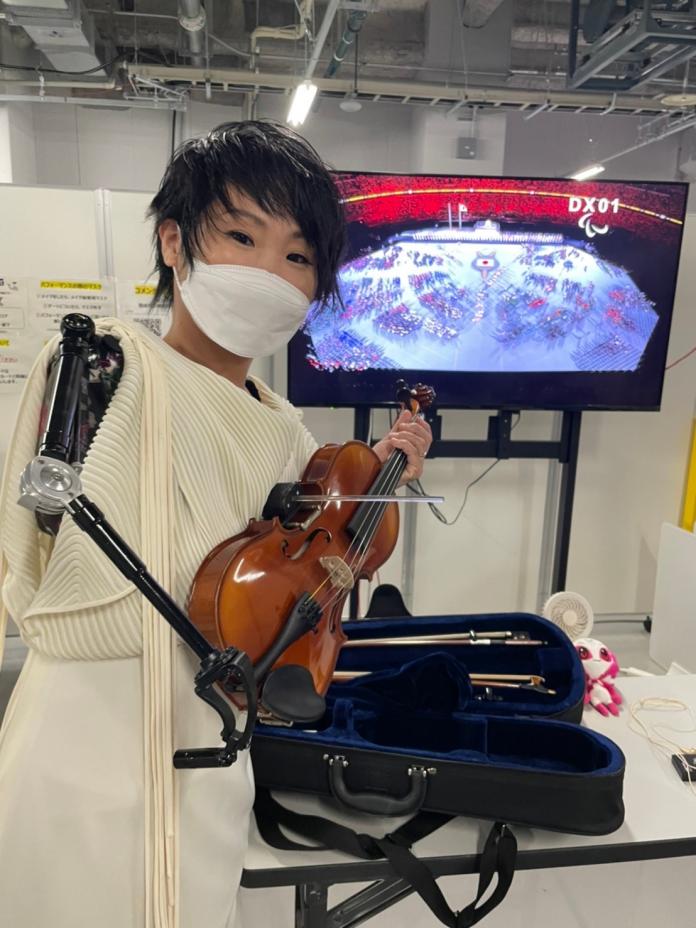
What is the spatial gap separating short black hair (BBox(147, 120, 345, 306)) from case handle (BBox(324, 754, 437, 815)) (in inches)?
33.6

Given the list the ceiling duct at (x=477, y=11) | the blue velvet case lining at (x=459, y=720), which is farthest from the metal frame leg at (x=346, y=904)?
the ceiling duct at (x=477, y=11)

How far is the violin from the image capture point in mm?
859

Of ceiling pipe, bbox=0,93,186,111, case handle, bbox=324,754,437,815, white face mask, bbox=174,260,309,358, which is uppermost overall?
ceiling pipe, bbox=0,93,186,111

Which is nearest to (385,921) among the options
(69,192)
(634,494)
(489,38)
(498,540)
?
(498,540)

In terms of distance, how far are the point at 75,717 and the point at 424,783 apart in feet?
1.81

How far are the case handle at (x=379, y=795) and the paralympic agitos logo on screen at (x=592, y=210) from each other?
2.14 m

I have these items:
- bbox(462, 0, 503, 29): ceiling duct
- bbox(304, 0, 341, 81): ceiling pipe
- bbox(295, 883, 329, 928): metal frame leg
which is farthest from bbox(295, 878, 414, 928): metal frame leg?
bbox(462, 0, 503, 29): ceiling duct

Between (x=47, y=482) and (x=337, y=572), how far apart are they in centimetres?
58

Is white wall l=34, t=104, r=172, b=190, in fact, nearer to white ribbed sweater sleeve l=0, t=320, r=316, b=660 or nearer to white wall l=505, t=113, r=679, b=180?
white wall l=505, t=113, r=679, b=180

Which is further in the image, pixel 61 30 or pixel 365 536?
pixel 61 30

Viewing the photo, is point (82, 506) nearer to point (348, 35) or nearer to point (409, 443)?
point (409, 443)

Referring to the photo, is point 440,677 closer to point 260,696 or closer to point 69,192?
point 260,696

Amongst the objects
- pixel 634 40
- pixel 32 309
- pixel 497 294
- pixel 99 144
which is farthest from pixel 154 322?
pixel 99 144

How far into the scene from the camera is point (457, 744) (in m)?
1.19
